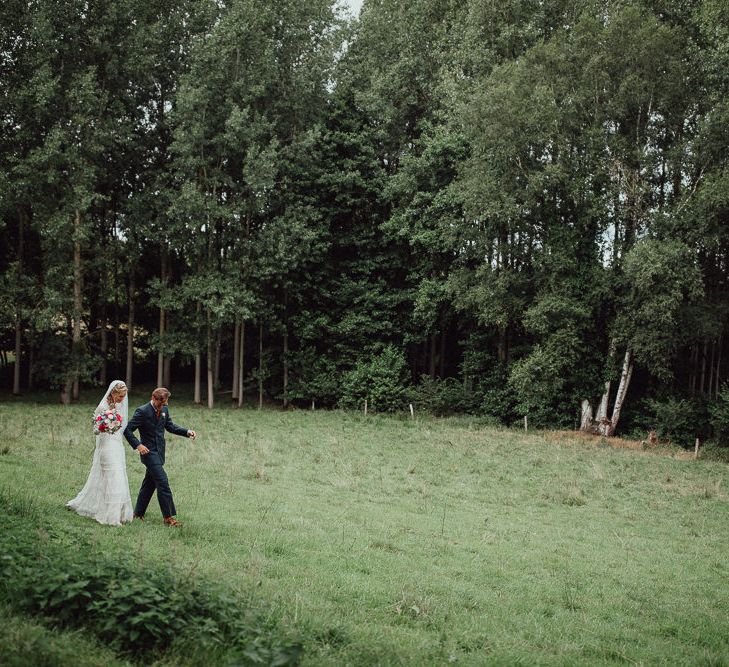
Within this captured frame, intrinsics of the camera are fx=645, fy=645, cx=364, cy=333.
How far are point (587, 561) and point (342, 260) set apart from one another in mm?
32708

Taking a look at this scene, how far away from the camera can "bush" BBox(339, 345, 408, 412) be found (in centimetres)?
3781

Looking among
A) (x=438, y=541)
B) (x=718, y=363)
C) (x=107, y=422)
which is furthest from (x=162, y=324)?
(x=718, y=363)

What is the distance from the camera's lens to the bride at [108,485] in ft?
34.1

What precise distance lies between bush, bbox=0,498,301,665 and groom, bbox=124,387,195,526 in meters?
4.29

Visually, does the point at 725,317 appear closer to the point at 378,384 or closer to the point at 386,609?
the point at 378,384

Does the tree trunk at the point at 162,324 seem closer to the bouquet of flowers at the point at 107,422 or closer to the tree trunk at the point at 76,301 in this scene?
the tree trunk at the point at 76,301

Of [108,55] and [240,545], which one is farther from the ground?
[108,55]

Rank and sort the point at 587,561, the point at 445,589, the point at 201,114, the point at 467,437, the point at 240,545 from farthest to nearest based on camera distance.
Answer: the point at 201,114, the point at 467,437, the point at 587,561, the point at 240,545, the point at 445,589

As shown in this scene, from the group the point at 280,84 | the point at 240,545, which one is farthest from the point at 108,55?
the point at 240,545

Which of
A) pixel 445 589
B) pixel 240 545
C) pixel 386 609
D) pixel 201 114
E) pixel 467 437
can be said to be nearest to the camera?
pixel 386 609

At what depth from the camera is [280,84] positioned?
38.8 meters

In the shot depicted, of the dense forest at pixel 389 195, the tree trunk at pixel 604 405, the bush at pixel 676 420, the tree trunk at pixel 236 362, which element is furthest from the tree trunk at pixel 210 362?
the bush at pixel 676 420

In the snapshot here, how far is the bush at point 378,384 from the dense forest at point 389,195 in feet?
0.45

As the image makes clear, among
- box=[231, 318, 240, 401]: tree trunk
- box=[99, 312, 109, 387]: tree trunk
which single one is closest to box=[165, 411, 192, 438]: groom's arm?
box=[231, 318, 240, 401]: tree trunk
